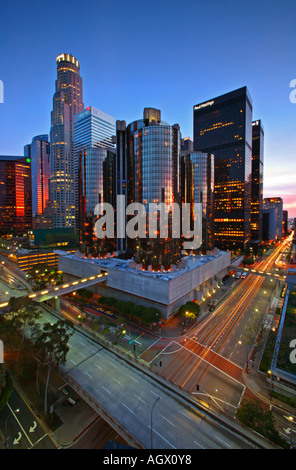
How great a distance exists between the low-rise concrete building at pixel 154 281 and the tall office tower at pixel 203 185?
15.9m

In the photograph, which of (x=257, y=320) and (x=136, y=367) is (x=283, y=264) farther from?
(x=136, y=367)

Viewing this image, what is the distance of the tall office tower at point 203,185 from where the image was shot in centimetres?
10275

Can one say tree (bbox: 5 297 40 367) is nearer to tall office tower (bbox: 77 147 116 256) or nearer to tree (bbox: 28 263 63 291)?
tree (bbox: 28 263 63 291)

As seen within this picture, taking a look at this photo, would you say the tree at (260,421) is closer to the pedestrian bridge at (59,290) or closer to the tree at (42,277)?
the pedestrian bridge at (59,290)

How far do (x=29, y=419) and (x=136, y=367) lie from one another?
17.8 meters

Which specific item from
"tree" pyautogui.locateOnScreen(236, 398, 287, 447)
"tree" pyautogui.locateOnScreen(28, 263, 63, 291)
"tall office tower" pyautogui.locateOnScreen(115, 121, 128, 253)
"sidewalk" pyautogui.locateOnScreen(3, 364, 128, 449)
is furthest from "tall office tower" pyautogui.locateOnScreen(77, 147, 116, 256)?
"tree" pyautogui.locateOnScreen(236, 398, 287, 447)

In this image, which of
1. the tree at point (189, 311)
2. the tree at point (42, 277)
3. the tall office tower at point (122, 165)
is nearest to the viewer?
the tree at point (189, 311)

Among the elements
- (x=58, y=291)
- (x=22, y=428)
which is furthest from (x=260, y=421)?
(x=58, y=291)

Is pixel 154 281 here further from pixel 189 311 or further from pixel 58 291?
pixel 58 291

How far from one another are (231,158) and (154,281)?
13462cm

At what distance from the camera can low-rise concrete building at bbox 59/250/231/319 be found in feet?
199
